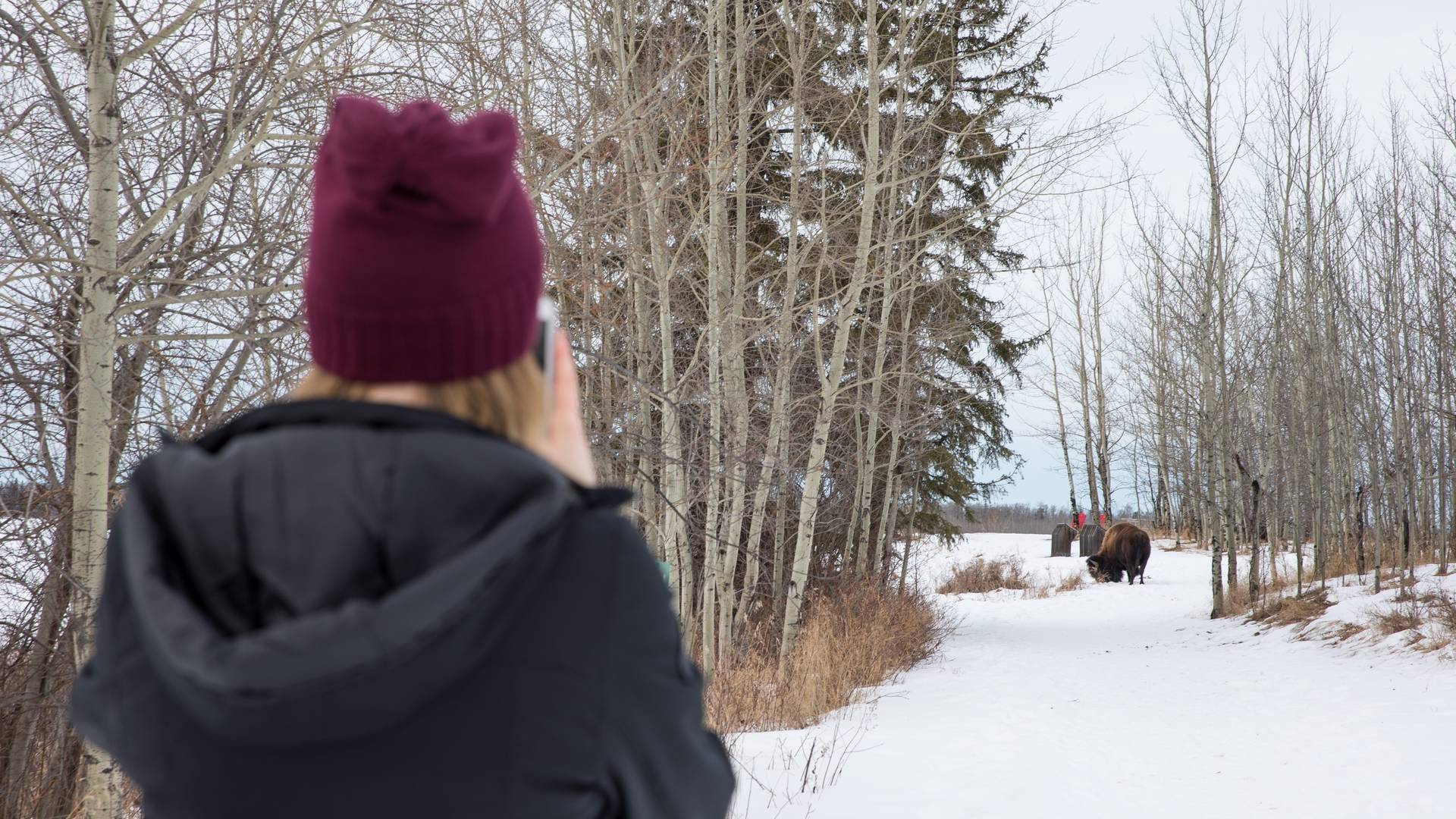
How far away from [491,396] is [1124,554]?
85.2ft

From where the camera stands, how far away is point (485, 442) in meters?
1.00

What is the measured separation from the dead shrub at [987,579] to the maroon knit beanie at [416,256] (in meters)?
25.7

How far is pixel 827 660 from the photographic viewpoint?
32.8 ft

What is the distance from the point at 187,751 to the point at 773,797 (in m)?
5.53

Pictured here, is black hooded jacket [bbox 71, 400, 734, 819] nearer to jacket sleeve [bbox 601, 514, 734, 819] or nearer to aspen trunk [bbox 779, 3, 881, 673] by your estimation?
jacket sleeve [bbox 601, 514, 734, 819]

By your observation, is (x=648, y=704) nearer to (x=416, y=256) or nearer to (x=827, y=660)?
(x=416, y=256)

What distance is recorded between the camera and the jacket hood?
0.90 meters

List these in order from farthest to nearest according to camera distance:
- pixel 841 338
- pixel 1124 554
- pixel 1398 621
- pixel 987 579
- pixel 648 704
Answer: pixel 987 579 → pixel 1124 554 → pixel 1398 621 → pixel 841 338 → pixel 648 704

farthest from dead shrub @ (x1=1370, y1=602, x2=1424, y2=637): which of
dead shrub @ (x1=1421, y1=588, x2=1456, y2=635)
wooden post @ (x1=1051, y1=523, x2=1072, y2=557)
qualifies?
wooden post @ (x1=1051, y1=523, x2=1072, y2=557)

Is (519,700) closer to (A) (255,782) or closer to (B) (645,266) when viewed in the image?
(A) (255,782)

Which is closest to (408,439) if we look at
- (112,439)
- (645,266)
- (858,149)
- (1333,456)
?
(112,439)

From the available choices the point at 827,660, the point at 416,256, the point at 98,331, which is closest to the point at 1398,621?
the point at 827,660

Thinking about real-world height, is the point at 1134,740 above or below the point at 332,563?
below

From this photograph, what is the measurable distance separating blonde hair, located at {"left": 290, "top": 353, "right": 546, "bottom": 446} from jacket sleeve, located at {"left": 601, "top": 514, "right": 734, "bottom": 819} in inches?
6.1
